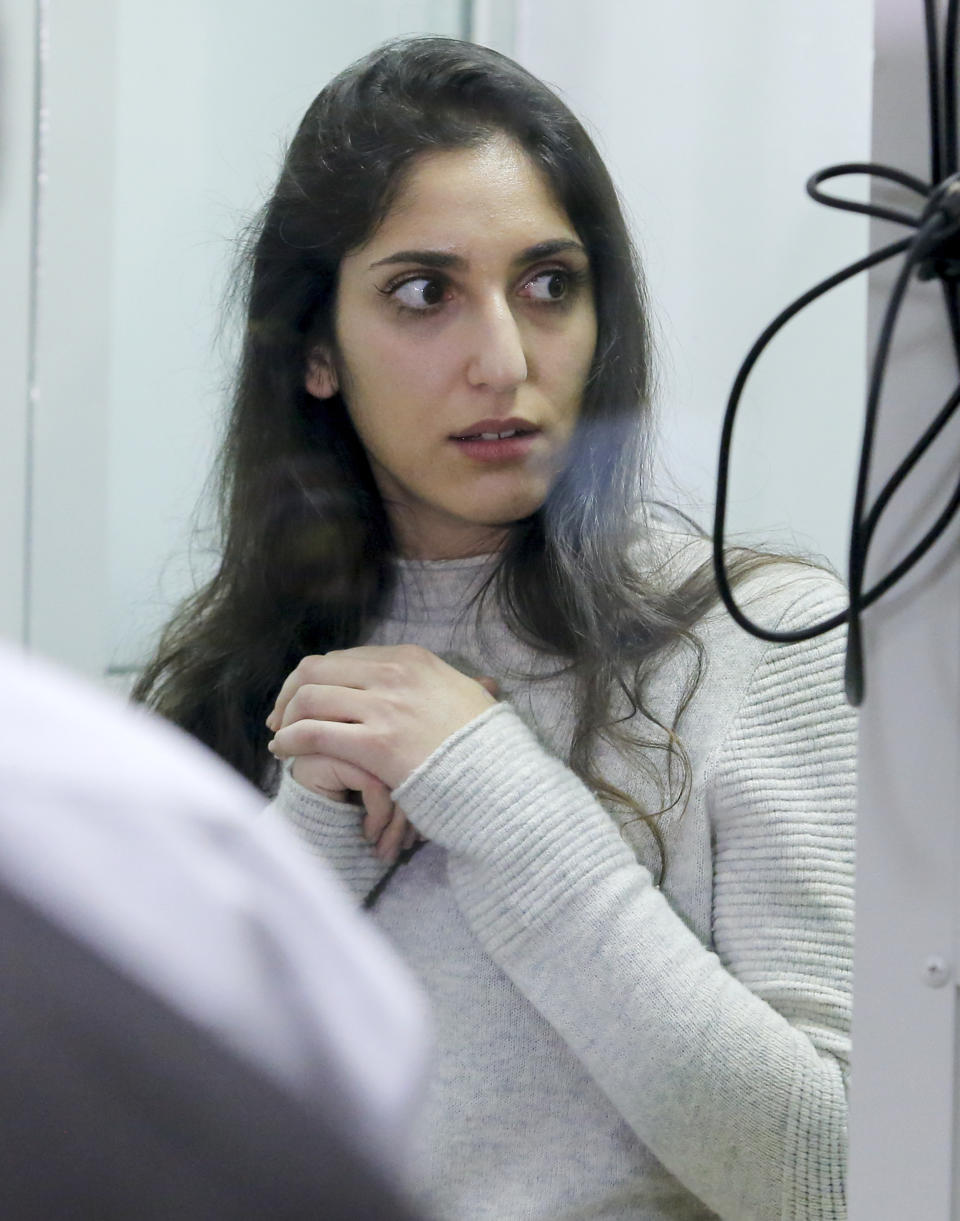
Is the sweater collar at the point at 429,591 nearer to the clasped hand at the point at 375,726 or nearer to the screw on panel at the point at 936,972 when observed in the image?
the clasped hand at the point at 375,726

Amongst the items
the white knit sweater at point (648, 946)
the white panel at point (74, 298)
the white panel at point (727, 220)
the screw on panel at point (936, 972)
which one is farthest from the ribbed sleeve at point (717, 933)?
the white panel at point (74, 298)

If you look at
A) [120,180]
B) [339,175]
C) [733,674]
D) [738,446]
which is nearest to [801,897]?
[733,674]

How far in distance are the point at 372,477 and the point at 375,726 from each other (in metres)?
0.13

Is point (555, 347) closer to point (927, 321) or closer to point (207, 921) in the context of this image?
point (927, 321)

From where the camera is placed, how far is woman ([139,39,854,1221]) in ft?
1.91

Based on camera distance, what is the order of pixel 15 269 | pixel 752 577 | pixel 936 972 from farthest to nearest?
pixel 15 269, pixel 752 577, pixel 936 972

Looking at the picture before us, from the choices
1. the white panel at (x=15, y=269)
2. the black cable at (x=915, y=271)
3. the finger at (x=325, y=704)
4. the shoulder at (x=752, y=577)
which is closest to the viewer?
the black cable at (x=915, y=271)

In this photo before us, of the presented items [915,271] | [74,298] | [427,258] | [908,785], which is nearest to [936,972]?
[908,785]

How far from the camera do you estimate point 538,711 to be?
2.13 ft

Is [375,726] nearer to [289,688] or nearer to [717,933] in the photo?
[289,688]

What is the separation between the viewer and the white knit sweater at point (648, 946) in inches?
22.7

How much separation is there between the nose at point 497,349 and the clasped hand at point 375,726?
0.44 ft

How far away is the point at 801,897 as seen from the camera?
Answer: 0.58 metres

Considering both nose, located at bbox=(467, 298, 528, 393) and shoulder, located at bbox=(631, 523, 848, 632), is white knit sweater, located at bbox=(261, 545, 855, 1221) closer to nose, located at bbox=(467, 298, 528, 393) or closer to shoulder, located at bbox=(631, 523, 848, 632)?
shoulder, located at bbox=(631, 523, 848, 632)
